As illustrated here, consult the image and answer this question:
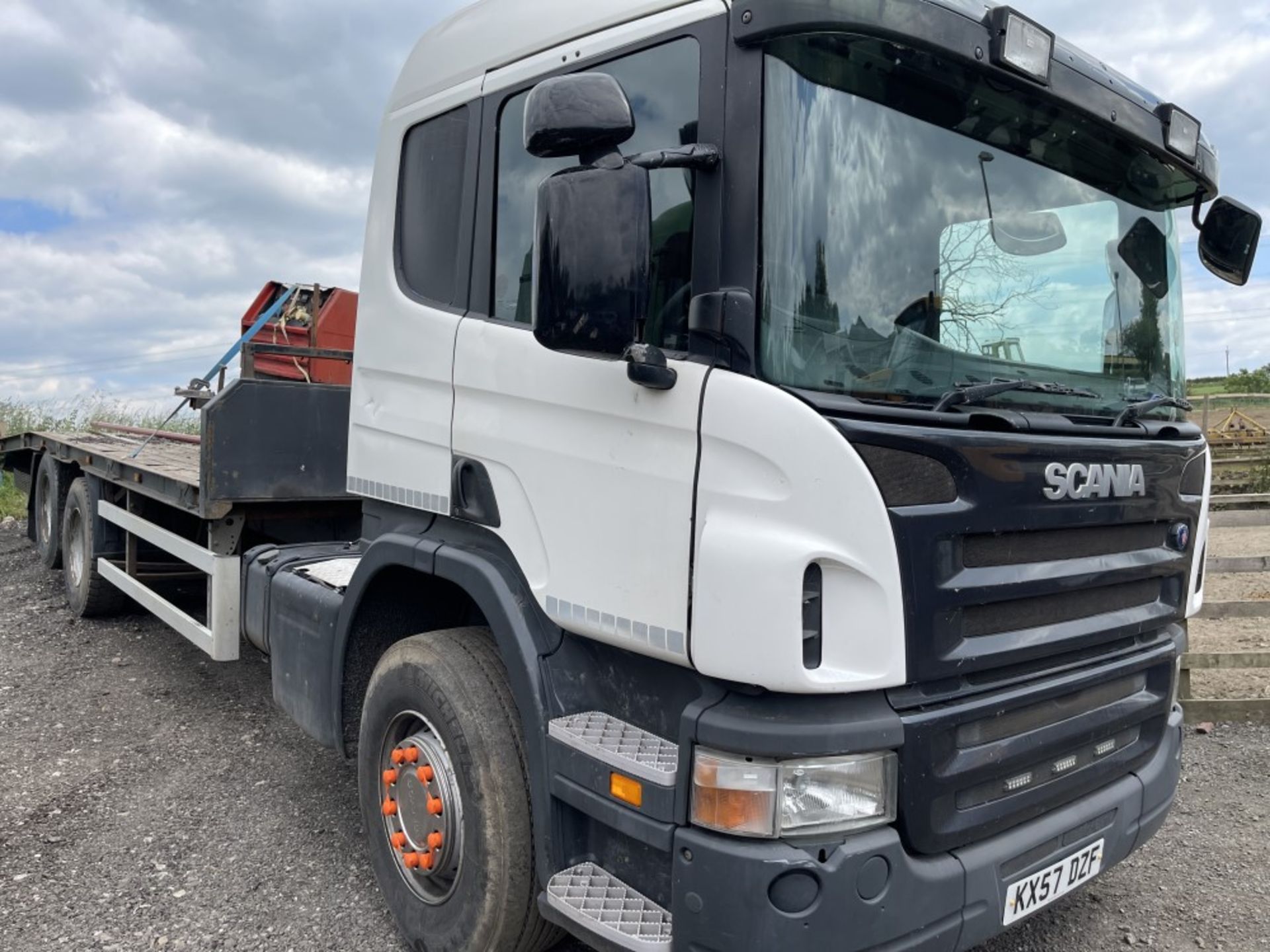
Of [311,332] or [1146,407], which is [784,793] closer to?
[1146,407]

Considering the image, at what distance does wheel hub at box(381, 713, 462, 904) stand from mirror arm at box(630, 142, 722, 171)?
1.68m

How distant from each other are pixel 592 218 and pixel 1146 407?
1721 mm

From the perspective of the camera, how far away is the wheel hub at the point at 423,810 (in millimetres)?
2648

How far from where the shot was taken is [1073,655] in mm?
2445

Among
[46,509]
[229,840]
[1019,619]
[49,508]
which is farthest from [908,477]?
[46,509]

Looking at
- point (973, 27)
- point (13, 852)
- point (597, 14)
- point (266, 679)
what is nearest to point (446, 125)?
point (597, 14)

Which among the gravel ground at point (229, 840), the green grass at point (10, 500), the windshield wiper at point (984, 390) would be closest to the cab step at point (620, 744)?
the windshield wiper at point (984, 390)

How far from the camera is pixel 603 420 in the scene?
227cm

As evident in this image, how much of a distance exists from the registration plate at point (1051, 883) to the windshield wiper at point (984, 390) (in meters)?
1.15

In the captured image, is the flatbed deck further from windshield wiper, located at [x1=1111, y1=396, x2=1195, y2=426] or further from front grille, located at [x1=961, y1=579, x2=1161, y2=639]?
windshield wiper, located at [x1=1111, y1=396, x2=1195, y2=426]

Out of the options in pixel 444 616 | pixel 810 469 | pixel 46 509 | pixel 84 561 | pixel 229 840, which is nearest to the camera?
pixel 810 469

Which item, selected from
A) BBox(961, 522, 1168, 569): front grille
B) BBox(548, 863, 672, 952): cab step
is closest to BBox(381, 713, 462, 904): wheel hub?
BBox(548, 863, 672, 952): cab step

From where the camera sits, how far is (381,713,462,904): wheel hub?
2648mm

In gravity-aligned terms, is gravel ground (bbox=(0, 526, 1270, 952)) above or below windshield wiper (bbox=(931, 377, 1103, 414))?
below
